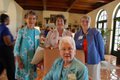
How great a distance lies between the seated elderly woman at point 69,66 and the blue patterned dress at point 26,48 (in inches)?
31.4

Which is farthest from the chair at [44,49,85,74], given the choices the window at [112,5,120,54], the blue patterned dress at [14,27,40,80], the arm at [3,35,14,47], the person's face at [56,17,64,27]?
the window at [112,5,120,54]

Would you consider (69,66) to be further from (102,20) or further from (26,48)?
(102,20)

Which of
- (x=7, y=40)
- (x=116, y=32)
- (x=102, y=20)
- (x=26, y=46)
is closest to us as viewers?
(x=26, y=46)

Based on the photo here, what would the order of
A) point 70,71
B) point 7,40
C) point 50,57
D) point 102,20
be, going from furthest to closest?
point 102,20 → point 7,40 → point 50,57 → point 70,71

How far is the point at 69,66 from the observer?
1.68 m

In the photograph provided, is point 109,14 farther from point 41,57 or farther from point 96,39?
point 41,57

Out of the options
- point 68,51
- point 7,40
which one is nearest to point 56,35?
point 7,40

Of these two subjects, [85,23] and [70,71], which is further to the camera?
[85,23]

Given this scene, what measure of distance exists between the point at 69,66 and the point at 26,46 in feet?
3.09

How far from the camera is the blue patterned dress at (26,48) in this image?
2.46 metres

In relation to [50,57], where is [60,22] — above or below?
above

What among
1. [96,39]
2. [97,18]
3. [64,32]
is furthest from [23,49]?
[97,18]

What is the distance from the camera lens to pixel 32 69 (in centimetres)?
255

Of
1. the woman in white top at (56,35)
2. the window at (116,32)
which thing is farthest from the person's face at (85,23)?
the window at (116,32)
